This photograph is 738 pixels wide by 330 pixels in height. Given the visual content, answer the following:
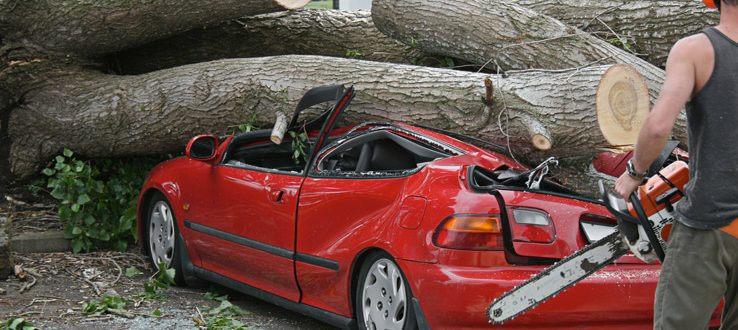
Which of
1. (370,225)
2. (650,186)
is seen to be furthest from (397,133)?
(650,186)

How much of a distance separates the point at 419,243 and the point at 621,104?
70.0 inches

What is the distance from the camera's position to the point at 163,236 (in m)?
7.41

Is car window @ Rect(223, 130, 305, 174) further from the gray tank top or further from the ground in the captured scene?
the gray tank top

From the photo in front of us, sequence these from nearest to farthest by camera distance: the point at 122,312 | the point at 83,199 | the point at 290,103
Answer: the point at 122,312 → the point at 290,103 → the point at 83,199

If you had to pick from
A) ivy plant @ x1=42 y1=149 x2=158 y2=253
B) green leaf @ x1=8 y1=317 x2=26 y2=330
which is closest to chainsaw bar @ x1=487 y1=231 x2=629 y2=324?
green leaf @ x1=8 y1=317 x2=26 y2=330

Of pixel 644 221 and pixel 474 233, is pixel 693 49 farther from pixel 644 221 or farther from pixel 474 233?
pixel 474 233

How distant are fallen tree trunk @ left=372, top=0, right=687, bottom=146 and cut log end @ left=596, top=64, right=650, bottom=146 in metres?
0.96

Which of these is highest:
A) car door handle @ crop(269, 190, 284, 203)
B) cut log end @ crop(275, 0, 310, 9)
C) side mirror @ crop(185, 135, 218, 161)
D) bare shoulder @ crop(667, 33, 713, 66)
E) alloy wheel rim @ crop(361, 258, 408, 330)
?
bare shoulder @ crop(667, 33, 713, 66)

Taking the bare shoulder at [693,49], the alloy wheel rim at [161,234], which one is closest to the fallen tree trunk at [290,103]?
the alloy wheel rim at [161,234]

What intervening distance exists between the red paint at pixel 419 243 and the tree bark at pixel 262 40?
104 inches

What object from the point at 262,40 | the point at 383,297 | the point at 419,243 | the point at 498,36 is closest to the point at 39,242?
the point at 262,40

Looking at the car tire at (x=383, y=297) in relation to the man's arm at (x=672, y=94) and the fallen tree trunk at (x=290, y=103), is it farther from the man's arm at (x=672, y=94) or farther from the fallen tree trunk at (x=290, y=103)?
the man's arm at (x=672, y=94)

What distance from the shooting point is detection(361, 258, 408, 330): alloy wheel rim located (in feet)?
16.6

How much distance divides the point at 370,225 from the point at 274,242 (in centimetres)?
95
